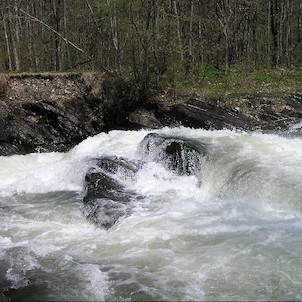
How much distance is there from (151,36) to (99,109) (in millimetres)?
3692

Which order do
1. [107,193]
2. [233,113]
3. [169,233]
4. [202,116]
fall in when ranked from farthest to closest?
[233,113] → [202,116] → [107,193] → [169,233]

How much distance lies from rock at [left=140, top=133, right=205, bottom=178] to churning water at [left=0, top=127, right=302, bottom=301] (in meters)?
0.19

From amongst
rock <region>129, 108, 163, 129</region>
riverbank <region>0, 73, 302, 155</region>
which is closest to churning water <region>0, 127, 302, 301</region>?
riverbank <region>0, 73, 302, 155</region>

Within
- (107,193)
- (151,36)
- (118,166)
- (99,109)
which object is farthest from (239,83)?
(107,193)

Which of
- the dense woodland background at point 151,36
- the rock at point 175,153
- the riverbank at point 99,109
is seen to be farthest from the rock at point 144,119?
the rock at point 175,153

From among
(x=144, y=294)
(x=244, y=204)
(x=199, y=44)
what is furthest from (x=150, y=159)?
(x=199, y=44)

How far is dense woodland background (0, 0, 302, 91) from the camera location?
16984mm

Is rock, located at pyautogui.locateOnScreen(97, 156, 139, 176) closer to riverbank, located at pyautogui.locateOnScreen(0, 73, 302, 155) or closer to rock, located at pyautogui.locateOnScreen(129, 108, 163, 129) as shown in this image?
riverbank, located at pyautogui.locateOnScreen(0, 73, 302, 155)

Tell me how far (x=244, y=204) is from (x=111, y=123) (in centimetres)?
862

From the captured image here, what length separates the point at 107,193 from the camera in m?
9.41

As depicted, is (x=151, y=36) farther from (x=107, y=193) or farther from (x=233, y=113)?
(x=107, y=193)

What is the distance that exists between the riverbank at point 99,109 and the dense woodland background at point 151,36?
3.86 ft

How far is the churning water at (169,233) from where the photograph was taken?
18.1 ft

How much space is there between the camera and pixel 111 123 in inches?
632
